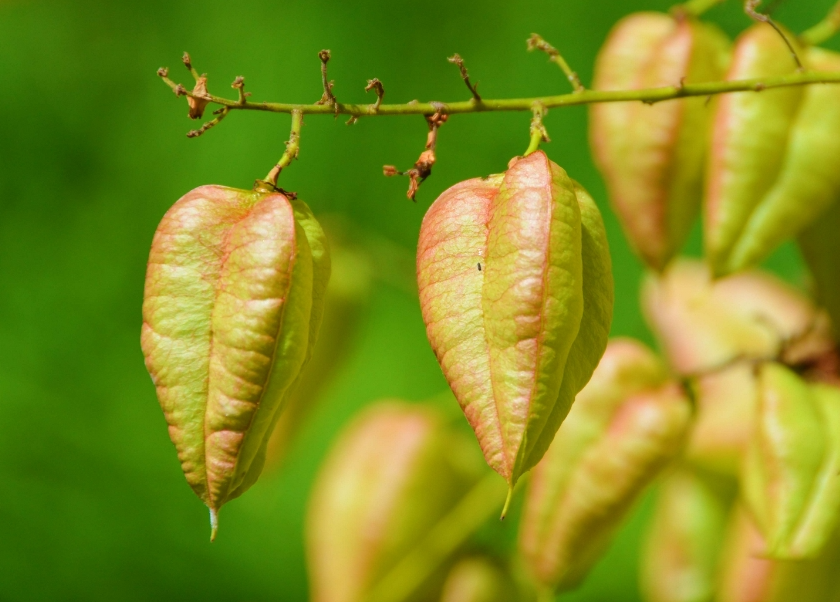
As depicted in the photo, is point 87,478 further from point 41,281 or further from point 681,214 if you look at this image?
point 681,214

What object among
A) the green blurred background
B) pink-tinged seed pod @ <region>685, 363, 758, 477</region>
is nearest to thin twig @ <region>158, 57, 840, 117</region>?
pink-tinged seed pod @ <region>685, 363, 758, 477</region>

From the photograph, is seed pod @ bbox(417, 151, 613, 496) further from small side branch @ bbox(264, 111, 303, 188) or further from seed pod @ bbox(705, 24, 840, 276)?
seed pod @ bbox(705, 24, 840, 276)

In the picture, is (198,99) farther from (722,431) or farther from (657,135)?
(722,431)

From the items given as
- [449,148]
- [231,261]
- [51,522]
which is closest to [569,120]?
[449,148]

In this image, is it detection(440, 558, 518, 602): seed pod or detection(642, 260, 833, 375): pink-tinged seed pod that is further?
detection(642, 260, 833, 375): pink-tinged seed pod

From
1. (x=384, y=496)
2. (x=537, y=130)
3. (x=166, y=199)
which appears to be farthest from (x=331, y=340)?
(x=166, y=199)

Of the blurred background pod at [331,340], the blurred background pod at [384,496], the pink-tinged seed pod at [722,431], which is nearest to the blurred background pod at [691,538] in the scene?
the pink-tinged seed pod at [722,431]
